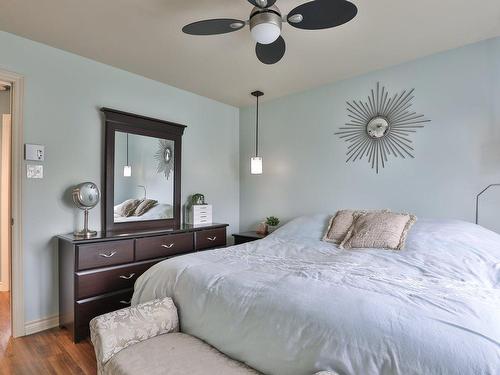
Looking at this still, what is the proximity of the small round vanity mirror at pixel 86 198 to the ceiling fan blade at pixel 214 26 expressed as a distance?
1.60 m

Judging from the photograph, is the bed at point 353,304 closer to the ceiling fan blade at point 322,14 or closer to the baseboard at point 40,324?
the baseboard at point 40,324

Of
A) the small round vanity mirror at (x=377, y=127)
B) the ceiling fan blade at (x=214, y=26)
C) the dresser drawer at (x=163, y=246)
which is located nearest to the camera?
the ceiling fan blade at (x=214, y=26)

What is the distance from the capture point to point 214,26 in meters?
1.82

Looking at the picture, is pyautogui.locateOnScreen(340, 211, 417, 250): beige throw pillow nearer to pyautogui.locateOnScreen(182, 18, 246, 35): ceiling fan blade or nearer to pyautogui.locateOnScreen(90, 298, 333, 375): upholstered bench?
pyautogui.locateOnScreen(90, 298, 333, 375): upholstered bench

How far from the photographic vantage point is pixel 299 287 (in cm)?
141

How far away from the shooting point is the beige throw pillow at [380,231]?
2219mm

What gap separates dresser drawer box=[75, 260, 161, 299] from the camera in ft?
7.64

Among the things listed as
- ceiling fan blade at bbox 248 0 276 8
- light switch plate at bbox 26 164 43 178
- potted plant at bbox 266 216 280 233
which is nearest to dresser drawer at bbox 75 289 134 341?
light switch plate at bbox 26 164 43 178

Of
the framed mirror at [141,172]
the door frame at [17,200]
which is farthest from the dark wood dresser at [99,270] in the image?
the framed mirror at [141,172]

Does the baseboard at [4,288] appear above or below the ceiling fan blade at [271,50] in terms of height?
below

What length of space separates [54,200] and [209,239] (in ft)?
5.13

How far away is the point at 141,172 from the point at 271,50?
1894 millimetres

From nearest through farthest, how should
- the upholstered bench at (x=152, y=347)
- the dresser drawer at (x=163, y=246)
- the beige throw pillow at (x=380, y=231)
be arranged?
the upholstered bench at (x=152, y=347)
the beige throw pillow at (x=380, y=231)
the dresser drawer at (x=163, y=246)

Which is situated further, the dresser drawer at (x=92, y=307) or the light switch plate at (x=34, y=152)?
the light switch plate at (x=34, y=152)
